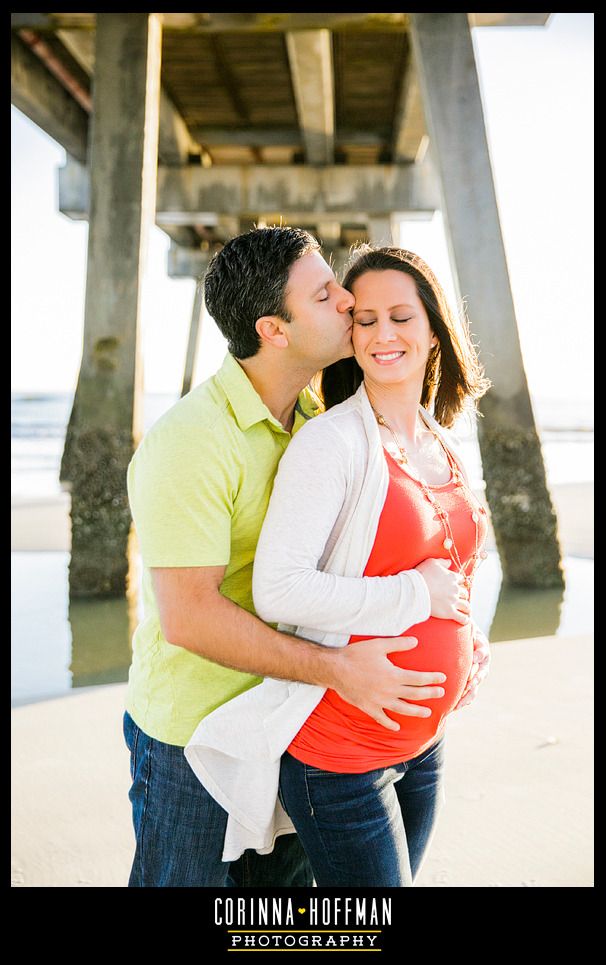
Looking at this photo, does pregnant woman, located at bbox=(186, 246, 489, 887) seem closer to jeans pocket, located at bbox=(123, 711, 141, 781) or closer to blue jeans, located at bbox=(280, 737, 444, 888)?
blue jeans, located at bbox=(280, 737, 444, 888)

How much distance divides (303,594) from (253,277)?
30.8 inches

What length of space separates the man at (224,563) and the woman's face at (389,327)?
0.17 ft

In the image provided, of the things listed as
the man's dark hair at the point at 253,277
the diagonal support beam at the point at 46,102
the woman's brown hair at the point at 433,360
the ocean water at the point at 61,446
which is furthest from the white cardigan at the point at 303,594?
the diagonal support beam at the point at 46,102

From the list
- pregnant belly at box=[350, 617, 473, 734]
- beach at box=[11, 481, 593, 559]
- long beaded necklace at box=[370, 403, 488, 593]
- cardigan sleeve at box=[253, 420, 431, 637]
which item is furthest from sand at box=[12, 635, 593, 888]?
beach at box=[11, 481, 593, 559]

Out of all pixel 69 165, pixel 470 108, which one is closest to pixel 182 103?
pixel 69 165

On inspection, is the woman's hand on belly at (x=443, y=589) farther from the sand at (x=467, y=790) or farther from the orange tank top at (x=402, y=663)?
the sand at (x=467, y=790)

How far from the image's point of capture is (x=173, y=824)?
1797 millimetres

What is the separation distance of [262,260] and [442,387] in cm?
75

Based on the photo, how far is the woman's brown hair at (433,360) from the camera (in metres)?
2.12

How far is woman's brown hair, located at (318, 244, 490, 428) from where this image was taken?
6.94ft

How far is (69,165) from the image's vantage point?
12.4 meters

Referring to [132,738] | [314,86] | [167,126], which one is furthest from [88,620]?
[167,126]

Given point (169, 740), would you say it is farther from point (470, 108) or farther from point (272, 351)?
point (470, 108)

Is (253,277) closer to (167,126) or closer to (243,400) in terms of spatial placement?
(243,400)
